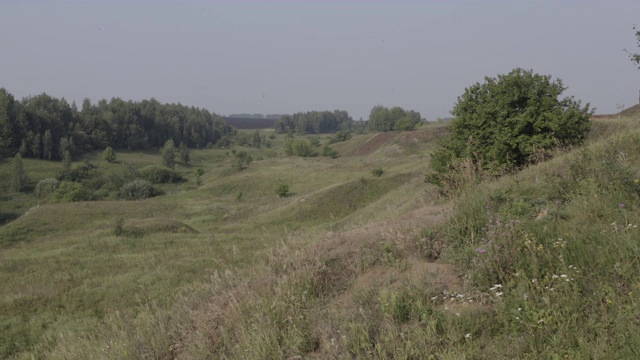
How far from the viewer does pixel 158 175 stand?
81.2 meters

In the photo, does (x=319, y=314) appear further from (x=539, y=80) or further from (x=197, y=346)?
(x=539, y=80)

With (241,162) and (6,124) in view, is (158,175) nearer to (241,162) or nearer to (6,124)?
(241,162)

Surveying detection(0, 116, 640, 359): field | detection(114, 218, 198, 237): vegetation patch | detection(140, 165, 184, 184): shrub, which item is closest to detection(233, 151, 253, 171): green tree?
detection(140, 165, 184, 184): shrub

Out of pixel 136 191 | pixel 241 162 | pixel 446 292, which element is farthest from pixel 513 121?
pixel 241 162

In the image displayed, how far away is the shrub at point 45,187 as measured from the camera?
217 ft

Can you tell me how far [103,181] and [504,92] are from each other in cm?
7583

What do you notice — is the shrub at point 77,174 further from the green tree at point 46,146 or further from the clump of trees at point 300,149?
the clump of trees at point 300,149

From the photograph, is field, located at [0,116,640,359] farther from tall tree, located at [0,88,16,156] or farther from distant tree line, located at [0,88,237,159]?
distant tree line, located at [0,88,237,159]

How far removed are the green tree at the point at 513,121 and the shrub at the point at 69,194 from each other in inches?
2111

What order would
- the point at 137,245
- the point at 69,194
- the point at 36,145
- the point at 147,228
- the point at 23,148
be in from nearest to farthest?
the point at 137,245, the point at 147,228, the point at 69,194, the point at 23,148, the point at 36,145

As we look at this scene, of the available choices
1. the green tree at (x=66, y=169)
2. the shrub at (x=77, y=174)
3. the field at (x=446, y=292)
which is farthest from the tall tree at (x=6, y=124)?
the field at (x=446, y=292)

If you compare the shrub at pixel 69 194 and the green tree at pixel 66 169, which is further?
the green tree at pixel 66 169

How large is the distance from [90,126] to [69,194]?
204ft

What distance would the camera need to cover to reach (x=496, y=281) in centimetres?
409
